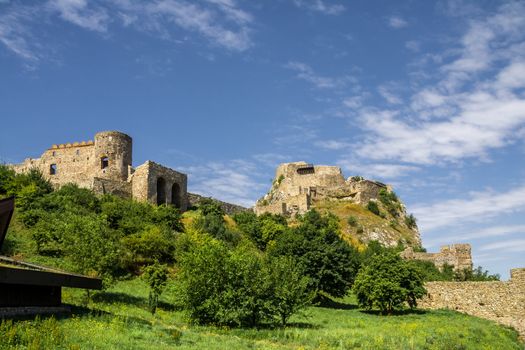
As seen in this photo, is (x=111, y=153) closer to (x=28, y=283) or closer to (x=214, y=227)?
(x=214, y=227)

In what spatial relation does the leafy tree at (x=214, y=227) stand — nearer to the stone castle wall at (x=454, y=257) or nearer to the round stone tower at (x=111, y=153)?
the round stone tower at (x=111, y=153)

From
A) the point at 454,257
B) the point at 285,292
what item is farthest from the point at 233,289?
the point at 454,257

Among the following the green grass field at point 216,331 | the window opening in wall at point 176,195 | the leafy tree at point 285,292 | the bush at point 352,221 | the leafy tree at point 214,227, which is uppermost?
the window opening in wall at point 176,195

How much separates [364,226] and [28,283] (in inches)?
2507

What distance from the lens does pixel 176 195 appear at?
2501 inches

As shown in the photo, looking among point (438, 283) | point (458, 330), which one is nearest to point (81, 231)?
point (458, 330)

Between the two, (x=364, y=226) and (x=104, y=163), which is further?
(x=364, y=226)

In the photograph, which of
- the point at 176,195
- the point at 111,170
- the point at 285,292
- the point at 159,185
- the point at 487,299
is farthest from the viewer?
the point at 176,195

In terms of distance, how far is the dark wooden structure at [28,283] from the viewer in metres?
18.3

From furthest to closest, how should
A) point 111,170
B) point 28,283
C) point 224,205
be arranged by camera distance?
point 224,205 → point 111,170 → point 28,283

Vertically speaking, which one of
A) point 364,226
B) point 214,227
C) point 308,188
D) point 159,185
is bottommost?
point 214,227

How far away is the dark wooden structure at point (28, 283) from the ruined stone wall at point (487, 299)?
81.2 ft

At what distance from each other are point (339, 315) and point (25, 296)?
21884 mm

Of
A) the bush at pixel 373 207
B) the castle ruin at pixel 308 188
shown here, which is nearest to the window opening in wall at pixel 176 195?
the castle ruin at pixel 308 188
